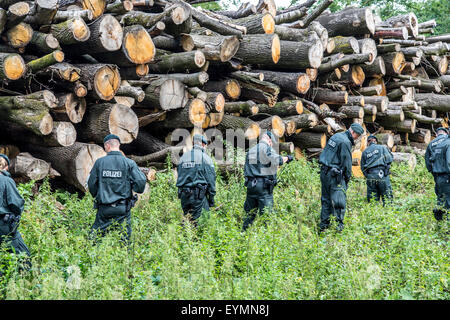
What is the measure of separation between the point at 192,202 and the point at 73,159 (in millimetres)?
2147

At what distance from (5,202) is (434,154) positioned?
6931 millimetres

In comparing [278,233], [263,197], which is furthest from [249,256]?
[263,197]

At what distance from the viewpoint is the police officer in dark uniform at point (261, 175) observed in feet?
24.8

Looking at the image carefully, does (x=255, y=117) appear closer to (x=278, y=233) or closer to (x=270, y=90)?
(x=270, y=90)

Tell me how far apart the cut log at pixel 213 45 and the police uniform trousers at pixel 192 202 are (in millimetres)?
3534

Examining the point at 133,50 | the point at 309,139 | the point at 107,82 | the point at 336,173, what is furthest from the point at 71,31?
the point at 309,139

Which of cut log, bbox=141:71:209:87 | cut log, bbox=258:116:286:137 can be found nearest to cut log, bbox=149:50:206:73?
cut log, bbox=141:71:209:87

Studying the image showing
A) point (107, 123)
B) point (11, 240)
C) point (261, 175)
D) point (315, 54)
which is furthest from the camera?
point (315, 54)

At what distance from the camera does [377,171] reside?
944 centimetres

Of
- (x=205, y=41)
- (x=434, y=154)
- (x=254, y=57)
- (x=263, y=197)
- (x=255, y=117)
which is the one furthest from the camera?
(x=255, y=117)

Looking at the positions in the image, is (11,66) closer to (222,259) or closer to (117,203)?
(117,203)

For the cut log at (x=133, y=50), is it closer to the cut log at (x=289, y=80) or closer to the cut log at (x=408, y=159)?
the cut log at (x=289, y=80)

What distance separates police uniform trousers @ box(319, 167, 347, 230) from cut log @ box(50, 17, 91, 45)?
4.41 metres
